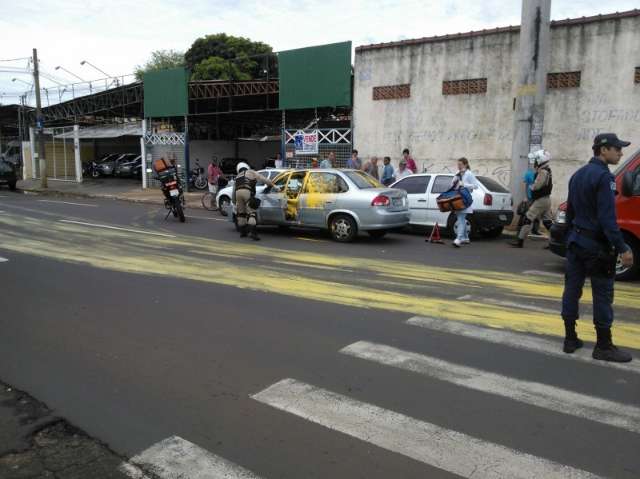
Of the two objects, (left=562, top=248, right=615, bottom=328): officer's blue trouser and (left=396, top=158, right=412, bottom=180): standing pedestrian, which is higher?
(left=396, top=158, right=412, bottom=180): standing pedestrian

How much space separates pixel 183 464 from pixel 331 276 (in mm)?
5080

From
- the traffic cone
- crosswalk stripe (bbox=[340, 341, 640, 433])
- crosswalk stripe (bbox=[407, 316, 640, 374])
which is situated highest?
the traffic cone

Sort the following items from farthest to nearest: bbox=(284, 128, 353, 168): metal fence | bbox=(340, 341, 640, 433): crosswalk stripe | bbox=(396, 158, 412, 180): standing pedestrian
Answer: bbox=(284, 128, 353, 168): metal fence → bbox=(396, 158, 412, 180): standing pedestrian → bbox=(340, 341, 640, 433): crosswalk stripe

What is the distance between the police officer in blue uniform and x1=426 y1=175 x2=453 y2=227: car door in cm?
745

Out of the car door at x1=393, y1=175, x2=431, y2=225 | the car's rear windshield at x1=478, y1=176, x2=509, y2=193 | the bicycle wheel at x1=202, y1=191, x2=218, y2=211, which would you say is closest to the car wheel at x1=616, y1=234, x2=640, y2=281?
the car's rear windshield at x1=478, y1=176, x2=509, y2=193

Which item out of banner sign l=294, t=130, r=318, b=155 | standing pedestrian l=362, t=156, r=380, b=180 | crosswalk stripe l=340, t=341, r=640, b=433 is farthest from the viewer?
banner sign l=294, t=130, r=318, b=155

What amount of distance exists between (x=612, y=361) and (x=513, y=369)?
34.6 inches

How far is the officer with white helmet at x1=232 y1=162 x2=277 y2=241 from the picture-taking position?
12016 mm

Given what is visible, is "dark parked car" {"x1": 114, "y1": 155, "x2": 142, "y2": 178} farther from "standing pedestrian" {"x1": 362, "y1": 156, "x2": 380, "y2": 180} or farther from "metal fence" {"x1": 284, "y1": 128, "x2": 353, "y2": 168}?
"standing pedestrian" {"x1": 362, "y1": 156, "x2": 380, "y2": 180}

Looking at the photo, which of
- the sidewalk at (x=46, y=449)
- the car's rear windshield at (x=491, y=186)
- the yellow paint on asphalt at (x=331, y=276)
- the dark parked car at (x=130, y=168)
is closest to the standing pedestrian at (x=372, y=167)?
the car's rear windshield at (x=491, y=186)

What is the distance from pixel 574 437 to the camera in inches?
138

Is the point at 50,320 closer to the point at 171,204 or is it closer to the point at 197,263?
the point at 197,263

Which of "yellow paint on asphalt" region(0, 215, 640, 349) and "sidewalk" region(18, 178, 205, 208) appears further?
"sidewalk" region(18, 178, 205, 208)

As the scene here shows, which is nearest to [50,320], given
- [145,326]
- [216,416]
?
[145,326]
